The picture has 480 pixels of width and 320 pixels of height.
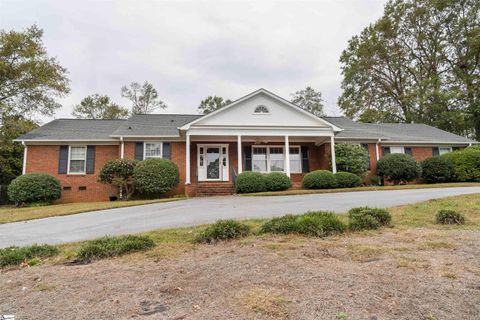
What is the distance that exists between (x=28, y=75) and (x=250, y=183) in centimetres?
1725

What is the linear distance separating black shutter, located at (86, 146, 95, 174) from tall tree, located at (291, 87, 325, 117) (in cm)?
3001

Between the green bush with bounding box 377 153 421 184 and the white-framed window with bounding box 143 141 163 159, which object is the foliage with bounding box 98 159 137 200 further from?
the green bush with bounding box 377 153 421 184

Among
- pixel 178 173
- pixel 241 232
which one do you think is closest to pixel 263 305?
pixel 241 232

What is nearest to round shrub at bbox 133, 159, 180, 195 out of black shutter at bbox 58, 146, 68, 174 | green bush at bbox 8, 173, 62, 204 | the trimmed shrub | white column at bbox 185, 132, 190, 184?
white column at bbox 185, 132, 190, 184

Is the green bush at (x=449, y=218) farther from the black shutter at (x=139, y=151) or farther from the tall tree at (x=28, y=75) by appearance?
the tall tree at (x=28, y=75)

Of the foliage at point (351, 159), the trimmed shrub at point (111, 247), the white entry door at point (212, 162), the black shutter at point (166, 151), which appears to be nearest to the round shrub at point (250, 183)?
the white entry door at point (212, 162)

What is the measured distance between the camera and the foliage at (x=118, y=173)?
16.0 metres

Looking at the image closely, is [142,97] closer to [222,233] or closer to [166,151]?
Answer: [166,151]

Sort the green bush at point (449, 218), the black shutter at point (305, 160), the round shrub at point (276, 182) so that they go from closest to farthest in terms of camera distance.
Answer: the green bush at point (449, 218)
the round shrub at point (276, 182)
the black shutter at point (305, 160)

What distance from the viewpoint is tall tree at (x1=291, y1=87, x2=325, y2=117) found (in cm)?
4275

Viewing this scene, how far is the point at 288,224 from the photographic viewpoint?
19.0 feet

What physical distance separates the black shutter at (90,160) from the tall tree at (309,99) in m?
30.0

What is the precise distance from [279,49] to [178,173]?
10.5 m

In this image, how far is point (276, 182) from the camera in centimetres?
1631
